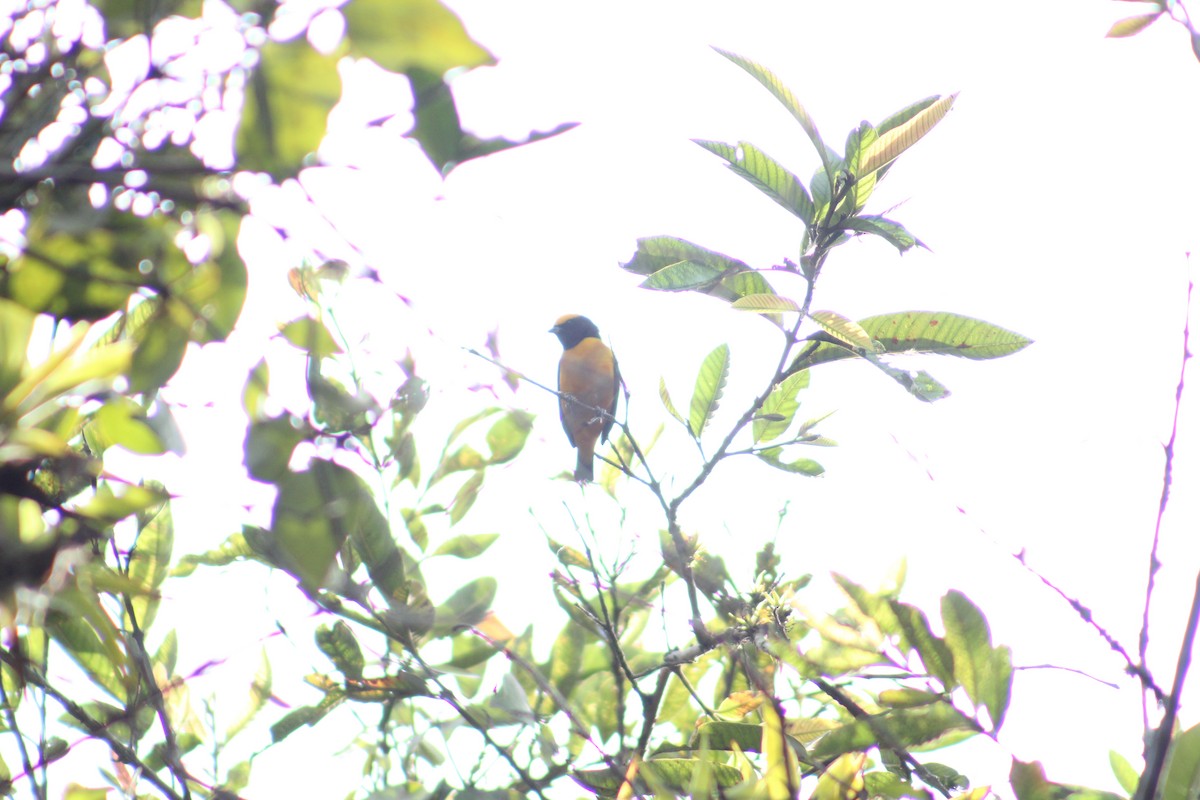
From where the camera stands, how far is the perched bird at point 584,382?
623cm

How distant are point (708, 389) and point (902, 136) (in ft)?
2.21

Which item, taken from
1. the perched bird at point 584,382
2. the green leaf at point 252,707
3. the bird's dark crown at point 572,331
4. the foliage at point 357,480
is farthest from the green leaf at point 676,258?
the bird's dark crown at point 572,331

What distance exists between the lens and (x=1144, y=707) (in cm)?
96

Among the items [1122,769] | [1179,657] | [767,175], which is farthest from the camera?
[767,175]

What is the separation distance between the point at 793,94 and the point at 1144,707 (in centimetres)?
111

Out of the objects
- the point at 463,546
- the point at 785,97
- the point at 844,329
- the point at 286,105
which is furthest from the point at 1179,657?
the point at 463,546

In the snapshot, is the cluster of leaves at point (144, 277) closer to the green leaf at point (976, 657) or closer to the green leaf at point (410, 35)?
the green leaf at point (410, 35)

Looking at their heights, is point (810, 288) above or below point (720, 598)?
above

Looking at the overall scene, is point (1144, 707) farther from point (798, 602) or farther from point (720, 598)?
point (720, 598)

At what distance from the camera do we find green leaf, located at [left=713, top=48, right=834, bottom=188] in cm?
166

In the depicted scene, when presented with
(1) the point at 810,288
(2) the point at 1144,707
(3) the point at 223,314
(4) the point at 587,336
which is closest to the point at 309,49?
(3) the point at 223,314

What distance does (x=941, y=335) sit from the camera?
174cm

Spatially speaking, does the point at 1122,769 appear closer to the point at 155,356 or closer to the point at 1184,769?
the point at 1184,769

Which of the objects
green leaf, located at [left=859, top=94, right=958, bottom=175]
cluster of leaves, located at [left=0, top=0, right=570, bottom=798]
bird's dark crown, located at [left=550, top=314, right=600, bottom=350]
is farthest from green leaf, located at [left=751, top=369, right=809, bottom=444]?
bird's dark crown, located at [left=550, top=314, right=600, bottom=350]
